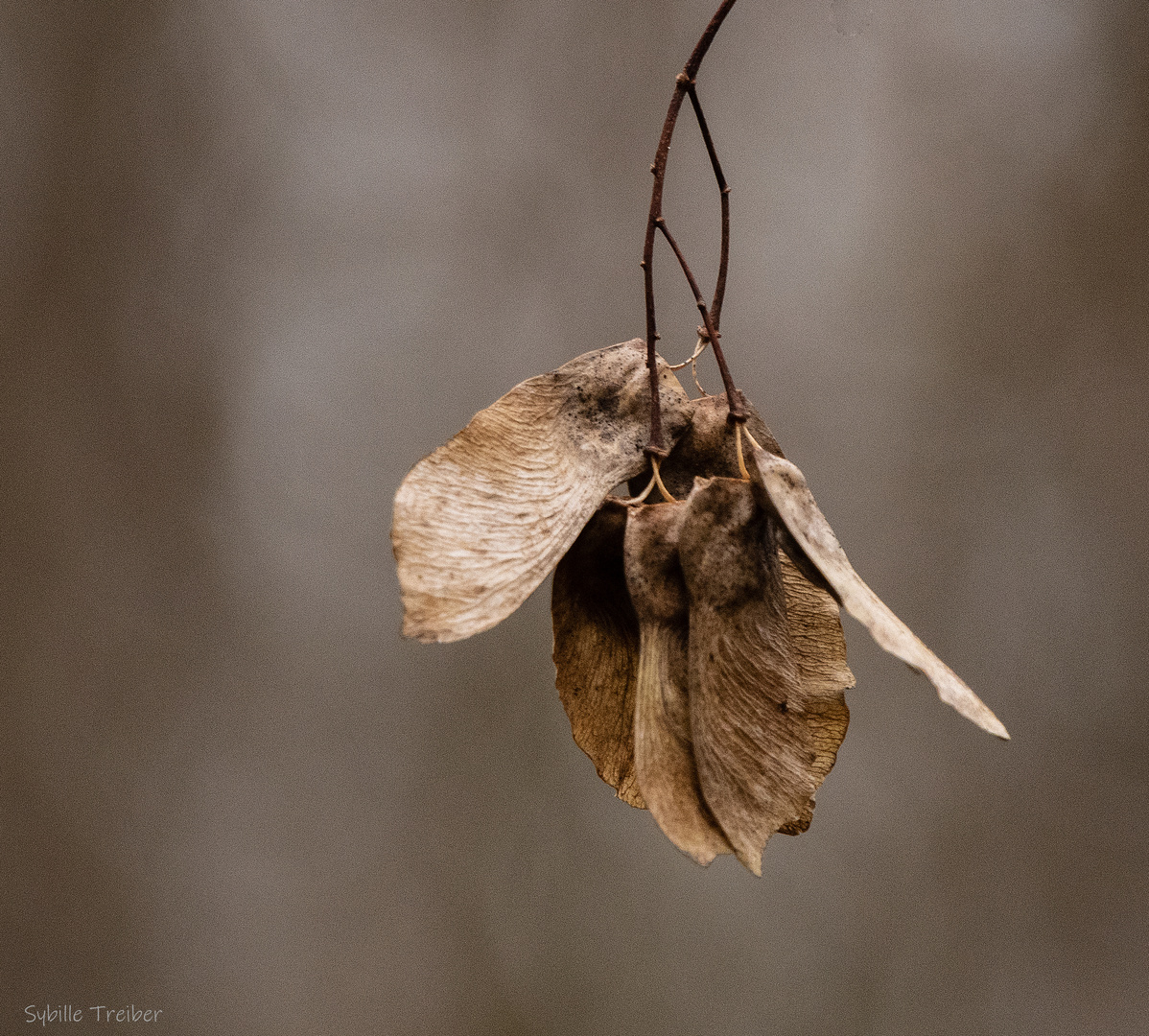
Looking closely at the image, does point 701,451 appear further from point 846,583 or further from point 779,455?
point 846,583

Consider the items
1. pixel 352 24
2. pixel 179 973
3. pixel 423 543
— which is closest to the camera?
pixel 423 543

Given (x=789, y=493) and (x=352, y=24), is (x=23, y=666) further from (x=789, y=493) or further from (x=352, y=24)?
(x=789, y=493)

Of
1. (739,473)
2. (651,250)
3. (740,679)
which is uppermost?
(651,250)

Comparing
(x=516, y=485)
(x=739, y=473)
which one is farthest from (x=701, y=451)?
(x=516, y=485)

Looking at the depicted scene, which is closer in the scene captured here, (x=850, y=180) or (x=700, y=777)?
(x=700, y=777)

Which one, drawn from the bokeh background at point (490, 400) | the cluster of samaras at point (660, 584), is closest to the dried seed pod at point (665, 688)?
the cluster of samaras at point (660, 584)

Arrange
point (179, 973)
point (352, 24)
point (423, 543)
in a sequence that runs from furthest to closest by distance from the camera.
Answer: point (352, 24)
point (179, 973)
point (423, 543)

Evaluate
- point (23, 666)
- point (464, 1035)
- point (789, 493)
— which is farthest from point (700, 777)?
point (23, 666)
